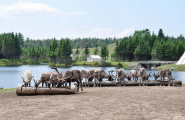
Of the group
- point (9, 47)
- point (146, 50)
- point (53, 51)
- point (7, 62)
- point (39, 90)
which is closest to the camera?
point (39, 90)

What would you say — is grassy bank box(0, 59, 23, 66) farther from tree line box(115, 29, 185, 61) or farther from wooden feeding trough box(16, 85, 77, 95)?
wooden feeding trough box(16, 85, 77, 95)

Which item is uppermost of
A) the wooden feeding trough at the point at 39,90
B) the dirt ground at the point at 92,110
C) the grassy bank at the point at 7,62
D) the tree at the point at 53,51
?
the tree at the point at 53,51

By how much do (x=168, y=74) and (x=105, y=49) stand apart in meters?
111

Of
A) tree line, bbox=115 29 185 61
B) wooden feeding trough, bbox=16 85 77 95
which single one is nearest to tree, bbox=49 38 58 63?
tree line, bbox=115 29 185 61

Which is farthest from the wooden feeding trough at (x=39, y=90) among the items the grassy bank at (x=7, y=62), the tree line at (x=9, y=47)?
the tree line at (x=9, y=47)

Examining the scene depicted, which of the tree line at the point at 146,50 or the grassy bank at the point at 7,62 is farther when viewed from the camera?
the tree line at the point at 146,50

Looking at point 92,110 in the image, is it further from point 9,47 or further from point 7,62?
point 9,47

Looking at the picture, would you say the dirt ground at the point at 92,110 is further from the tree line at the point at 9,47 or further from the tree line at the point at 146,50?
the tree line at the point at 9,47

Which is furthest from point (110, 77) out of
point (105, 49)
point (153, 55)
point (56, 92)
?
point (153, 55)

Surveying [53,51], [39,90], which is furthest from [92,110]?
[53,51]

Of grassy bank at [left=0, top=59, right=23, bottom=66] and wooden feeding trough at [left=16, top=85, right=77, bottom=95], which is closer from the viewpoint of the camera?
wooden feeding trough at [left=16, top=85, right=77, bottom=95]

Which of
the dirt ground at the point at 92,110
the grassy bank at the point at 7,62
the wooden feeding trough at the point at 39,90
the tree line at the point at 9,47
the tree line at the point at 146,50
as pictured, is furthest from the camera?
the tree line at the point at 9,47

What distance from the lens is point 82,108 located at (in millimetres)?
13242

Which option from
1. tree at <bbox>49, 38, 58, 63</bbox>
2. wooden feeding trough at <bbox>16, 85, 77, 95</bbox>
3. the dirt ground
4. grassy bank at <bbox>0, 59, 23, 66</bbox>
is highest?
tree at <bbox>49, 38, 58, 63</bbox>
